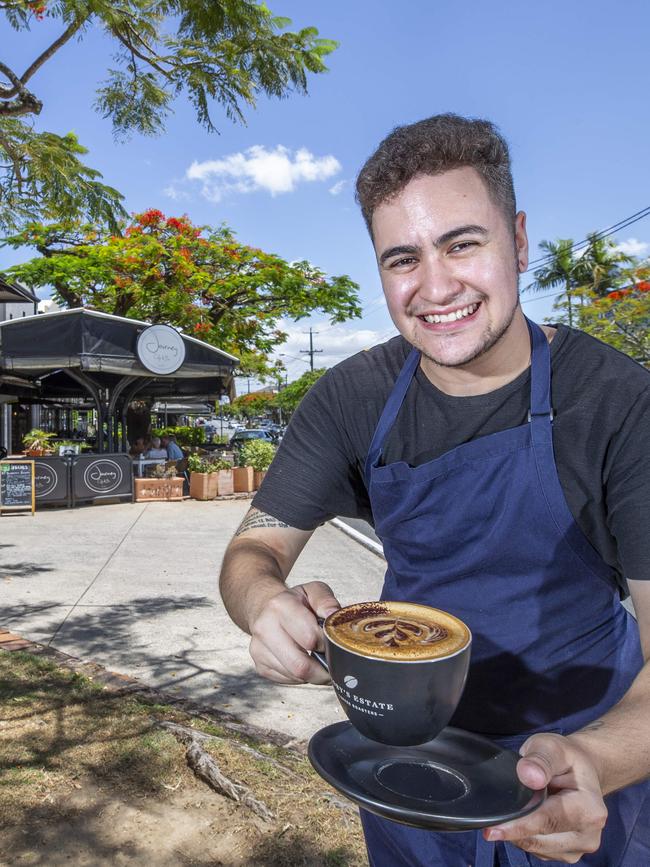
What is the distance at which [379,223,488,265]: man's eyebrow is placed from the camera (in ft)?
4.68

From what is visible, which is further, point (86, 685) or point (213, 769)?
point (86, 685)

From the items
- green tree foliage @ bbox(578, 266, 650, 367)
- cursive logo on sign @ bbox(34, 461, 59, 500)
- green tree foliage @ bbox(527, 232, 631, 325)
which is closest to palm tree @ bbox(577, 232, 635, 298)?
green tree foliage @ bbox(527, 232, 631, 325)

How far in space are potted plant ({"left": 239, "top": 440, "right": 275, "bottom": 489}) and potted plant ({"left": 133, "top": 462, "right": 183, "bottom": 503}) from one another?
1.79m

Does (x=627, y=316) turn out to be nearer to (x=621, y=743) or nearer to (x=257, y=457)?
(x=257, y=457)

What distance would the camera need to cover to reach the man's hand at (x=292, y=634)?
4.17ft

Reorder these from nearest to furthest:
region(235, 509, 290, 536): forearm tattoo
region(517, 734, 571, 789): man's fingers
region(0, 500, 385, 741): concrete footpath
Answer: region(517, 734, 571, 789): man's fingers → region(235, 509, 290, 536): forearm tattoo → region(0, 500, 385, 741): concrete footpath

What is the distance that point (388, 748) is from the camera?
1186 mm

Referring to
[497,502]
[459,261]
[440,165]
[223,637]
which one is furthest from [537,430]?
[223,637]

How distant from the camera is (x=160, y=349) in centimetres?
1145

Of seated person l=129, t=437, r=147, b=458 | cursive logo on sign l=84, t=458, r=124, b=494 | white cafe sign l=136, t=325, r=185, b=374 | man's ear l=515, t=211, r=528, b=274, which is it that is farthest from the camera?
A: seated person l=129, t=437, r=147, b=458

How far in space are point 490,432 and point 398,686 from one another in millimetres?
653

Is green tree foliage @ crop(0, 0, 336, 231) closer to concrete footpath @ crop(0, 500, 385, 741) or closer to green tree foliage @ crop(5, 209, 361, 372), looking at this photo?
concrete footpath @ crop(0, 500, 385, 741)

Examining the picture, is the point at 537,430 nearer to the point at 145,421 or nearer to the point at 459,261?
the point at 459,261

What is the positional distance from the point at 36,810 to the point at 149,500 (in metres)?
10.6
